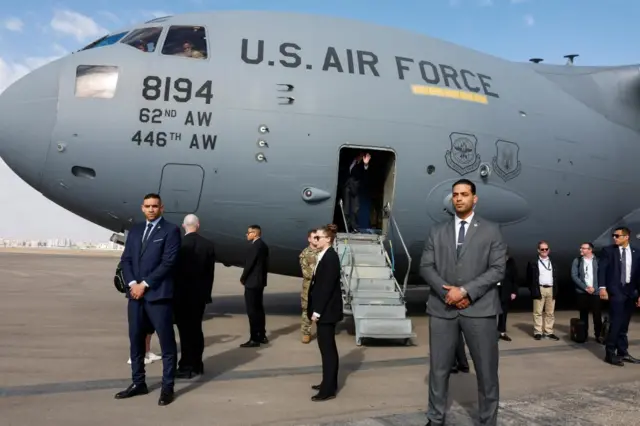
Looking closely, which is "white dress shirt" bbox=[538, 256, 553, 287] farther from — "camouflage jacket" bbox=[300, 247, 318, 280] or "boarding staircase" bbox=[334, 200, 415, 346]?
"camouflage jacket" bbox=[300, 247, 318, 280]

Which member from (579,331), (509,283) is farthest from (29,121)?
(579,331)

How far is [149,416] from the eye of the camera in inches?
185

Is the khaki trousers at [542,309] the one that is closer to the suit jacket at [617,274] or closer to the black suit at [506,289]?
the black suit at [506,289]

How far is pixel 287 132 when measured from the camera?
887 centimetres

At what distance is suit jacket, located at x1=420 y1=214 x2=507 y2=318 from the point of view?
4.20 metres

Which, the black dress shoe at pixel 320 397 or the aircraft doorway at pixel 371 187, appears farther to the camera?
the aircraft doorway at pixel 371 187

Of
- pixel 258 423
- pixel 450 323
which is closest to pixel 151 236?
pixel 258 423

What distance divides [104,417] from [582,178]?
→ 921 centimetres

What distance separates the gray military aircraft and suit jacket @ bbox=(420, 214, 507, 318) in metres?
4.84

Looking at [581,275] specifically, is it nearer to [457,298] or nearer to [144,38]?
[457,298]

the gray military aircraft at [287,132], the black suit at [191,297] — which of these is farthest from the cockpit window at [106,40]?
the black suit at [191,297]

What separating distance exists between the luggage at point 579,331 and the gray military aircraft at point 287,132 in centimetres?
191

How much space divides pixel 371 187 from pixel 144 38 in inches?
179

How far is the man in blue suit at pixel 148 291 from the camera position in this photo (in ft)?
17.3
